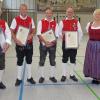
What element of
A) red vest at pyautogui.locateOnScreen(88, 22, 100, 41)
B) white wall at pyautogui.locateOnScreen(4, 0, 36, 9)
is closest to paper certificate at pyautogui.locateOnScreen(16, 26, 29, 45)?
red vest at pyautogui.locateOnScreen(88, 22, 100, 41)

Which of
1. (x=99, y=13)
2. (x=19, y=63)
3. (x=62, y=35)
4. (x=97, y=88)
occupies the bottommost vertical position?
(x=97, y=88)

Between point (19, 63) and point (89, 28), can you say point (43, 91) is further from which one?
point (89, 28)

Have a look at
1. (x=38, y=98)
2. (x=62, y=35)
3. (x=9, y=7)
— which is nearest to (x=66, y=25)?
(x=62, y=35)

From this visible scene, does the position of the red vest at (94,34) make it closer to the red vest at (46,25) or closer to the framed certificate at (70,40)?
the framed certificate at (70,40)

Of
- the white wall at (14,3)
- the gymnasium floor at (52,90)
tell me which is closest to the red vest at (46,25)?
the gymnasium floor at (52,90)

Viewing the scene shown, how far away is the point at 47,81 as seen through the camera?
17.3 feet

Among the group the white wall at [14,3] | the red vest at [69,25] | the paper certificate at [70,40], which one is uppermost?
the white wall at [14,3]

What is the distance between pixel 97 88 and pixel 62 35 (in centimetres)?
111

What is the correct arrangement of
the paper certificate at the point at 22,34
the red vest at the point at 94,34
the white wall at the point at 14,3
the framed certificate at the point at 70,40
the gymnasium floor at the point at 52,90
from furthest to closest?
the white wall at the point at 14,3
the framed certificate at the point at 70,40
the red vest at the point at 94,34
the paper certificate at the point at 22,34
the gymnasium floor at the point at 52,90

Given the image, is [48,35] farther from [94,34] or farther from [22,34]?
[94,34]

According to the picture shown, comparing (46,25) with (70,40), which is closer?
(46,25)

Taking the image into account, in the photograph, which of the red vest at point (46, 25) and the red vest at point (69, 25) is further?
the red vest at point (69, 25)

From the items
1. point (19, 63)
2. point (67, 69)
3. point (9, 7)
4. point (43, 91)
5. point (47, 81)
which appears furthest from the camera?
point (9, 7)

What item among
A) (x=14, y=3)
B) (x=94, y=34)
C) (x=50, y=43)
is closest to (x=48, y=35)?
(x=50, y=43)
